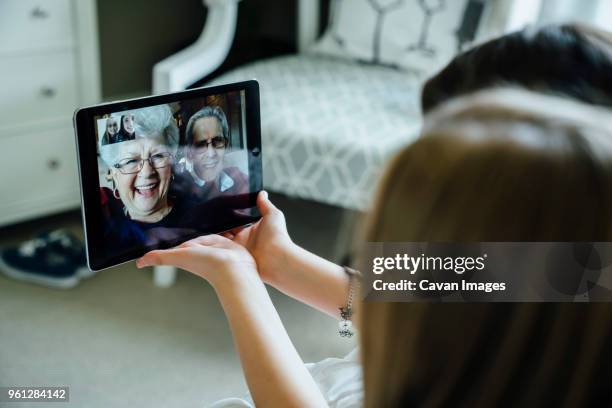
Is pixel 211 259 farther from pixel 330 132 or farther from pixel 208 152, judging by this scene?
pixel 330 132

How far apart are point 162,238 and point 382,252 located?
406 millimetres

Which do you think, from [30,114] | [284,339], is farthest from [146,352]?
[284,339]

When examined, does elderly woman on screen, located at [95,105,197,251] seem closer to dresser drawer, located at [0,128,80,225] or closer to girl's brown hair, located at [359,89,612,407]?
girl's brown hair, located at [359,89,612,407]

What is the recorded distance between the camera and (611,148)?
34 cm

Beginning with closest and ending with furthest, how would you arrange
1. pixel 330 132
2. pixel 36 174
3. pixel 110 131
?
pixel 110 131 < pixel 330 132 < pixel 36 174

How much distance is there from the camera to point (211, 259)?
714 mm

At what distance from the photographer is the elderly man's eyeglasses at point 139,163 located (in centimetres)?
70

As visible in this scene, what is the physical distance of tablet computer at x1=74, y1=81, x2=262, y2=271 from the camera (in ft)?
2.23

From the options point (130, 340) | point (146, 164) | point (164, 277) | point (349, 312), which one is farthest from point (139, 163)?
point (164, 277)

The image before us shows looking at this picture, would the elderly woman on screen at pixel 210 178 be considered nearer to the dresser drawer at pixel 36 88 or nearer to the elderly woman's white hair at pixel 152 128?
the elderly woman's white hair at pixel 152 128

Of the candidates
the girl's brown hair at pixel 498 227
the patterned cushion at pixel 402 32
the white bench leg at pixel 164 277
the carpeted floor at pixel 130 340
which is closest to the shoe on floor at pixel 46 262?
the carpeted floor at pixel 130 340

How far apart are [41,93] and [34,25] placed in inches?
6.1

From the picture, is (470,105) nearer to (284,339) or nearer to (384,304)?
(384,304)

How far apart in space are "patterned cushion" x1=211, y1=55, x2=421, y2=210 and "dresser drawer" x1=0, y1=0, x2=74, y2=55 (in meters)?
0.38
